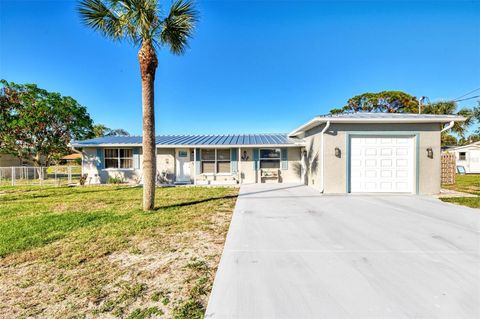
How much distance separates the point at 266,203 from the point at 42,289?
588 centimetres

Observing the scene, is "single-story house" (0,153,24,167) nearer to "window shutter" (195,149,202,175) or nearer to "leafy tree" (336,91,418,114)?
"window shutter" (195,149,202,175)

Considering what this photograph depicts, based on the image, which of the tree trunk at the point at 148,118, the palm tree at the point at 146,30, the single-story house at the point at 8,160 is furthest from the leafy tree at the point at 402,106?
the single-story house at the point at 8,160

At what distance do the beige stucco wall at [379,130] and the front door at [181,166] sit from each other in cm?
825

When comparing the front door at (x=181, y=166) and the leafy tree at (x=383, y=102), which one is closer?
the front door at (x=181, y=166)

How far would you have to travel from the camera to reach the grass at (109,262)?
7.80ft

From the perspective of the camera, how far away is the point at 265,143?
12.5 meters

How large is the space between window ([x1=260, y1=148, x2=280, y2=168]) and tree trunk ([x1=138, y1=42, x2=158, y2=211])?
7521mm

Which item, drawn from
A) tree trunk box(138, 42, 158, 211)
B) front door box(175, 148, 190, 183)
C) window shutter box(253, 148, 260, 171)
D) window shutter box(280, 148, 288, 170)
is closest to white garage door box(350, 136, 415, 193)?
window shutter box(280, 148, 288, 170)

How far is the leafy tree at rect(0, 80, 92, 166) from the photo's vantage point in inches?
684

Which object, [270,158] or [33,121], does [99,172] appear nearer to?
[33,121]

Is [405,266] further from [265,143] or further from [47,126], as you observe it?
[47,126]

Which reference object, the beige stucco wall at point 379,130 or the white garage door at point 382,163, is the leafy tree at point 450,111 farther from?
the white garage door at point 382,163

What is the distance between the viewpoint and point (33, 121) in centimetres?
1717

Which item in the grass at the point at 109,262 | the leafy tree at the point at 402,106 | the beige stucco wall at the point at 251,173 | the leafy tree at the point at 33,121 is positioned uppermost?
the leafy tree at the point at 402,106
